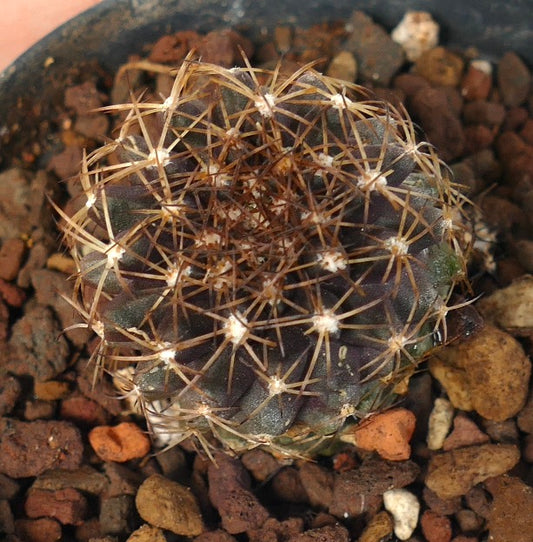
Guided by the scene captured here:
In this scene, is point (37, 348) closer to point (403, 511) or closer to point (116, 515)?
point (116, 515)

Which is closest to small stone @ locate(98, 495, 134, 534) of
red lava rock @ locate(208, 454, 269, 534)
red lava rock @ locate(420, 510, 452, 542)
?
red lava rock @ locate(208, 454, 269, 534)

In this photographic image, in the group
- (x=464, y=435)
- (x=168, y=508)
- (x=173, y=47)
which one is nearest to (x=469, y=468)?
(x=464, y=435)

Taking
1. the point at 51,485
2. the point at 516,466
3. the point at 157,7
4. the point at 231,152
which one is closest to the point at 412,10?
the point at 157,7

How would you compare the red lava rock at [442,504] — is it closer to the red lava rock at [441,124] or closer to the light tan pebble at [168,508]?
the light tan pebble at [168,508]

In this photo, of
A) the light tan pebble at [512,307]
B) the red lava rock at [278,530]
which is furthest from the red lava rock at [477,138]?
the red lava rock at [278,530]

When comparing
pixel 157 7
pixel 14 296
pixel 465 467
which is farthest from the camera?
pixel 157 7

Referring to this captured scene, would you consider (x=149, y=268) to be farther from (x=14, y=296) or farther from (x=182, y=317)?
(x=14, y=296)
